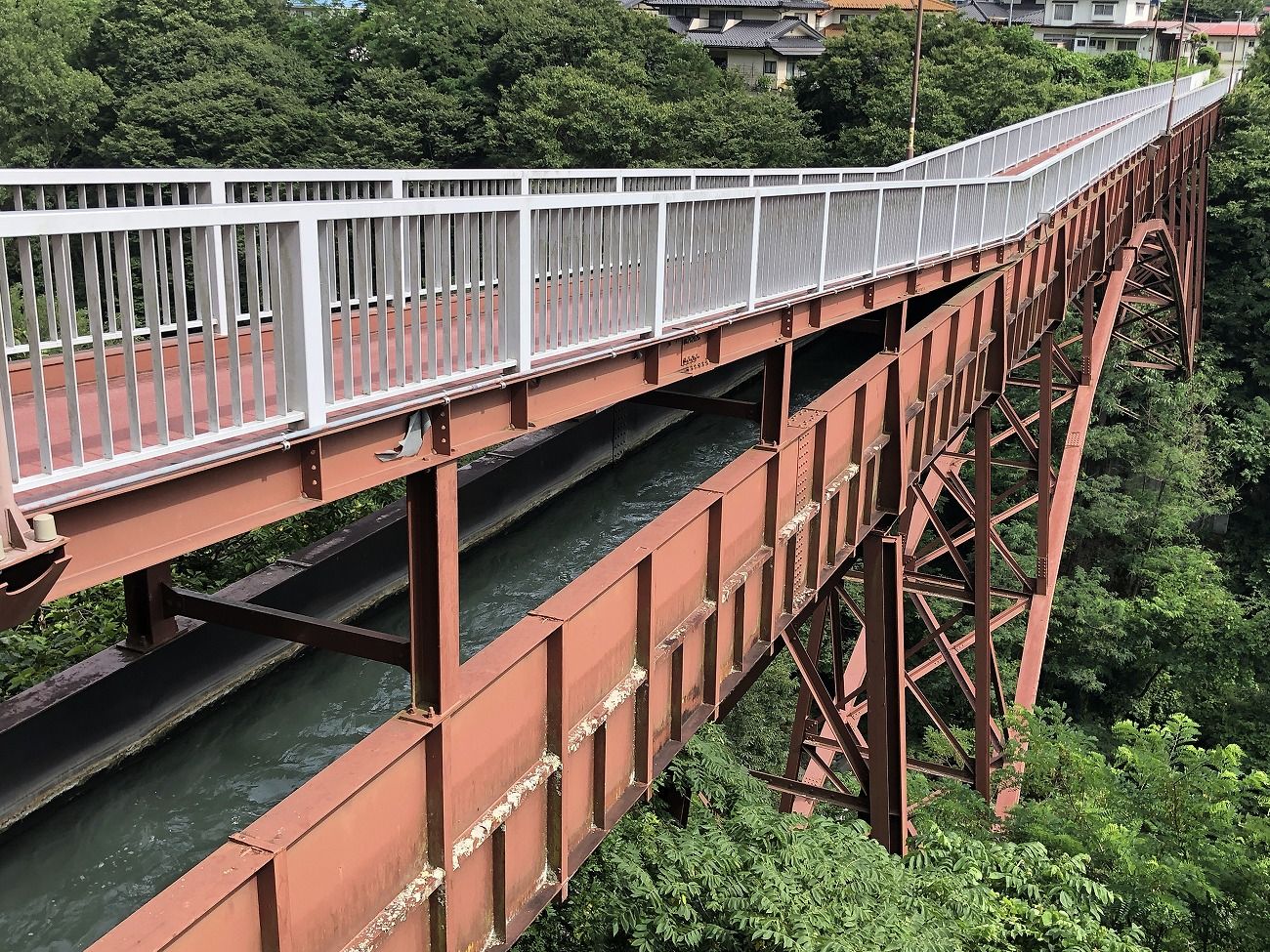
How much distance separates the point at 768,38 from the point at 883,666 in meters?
63.1

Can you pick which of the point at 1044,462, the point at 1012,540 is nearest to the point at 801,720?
the point at 1044,462

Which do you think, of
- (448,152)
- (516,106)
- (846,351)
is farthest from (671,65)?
(846,351)

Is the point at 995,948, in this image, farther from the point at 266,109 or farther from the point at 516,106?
the point at 266,109

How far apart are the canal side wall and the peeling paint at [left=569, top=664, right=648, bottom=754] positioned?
3.20 metres

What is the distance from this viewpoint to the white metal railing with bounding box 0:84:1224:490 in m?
3.17

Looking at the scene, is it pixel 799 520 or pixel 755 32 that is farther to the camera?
pixel 755 32

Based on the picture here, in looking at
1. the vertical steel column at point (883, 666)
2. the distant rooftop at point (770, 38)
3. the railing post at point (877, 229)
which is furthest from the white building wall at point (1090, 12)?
the vertical steel column at point (883, 666)

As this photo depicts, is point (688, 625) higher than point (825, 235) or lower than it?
lower

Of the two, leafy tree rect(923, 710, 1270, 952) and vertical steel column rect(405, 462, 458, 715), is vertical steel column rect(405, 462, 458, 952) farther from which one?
leafy tree rect(923, 710, 1270, 952)

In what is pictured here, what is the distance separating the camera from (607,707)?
18.3 ft

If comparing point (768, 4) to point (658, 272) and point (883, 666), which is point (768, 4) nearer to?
point (883, 666)

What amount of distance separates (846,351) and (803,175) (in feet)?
26.4

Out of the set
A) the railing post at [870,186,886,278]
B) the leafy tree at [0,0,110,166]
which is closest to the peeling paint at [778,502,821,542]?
the railing post at [870,186,886,278]

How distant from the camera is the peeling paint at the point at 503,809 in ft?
15.2
